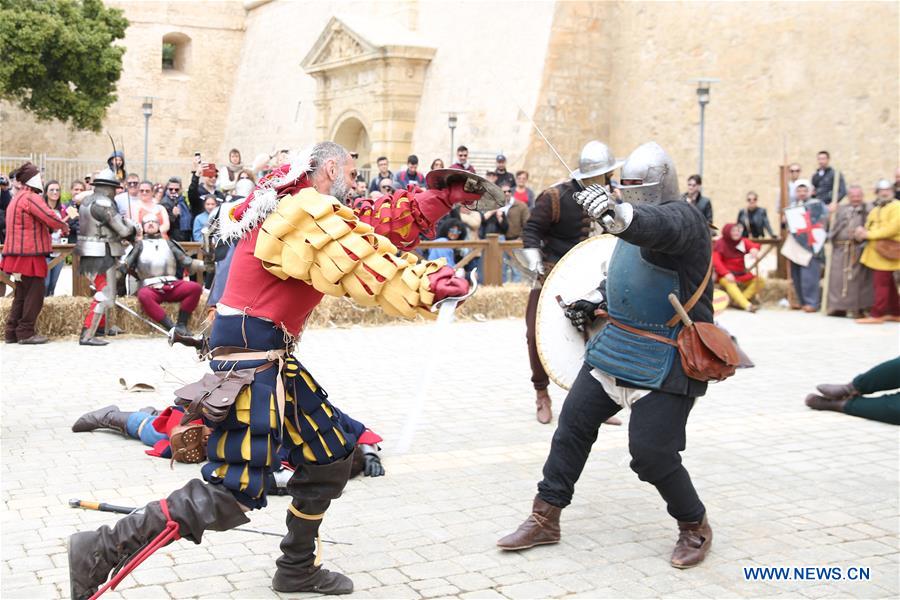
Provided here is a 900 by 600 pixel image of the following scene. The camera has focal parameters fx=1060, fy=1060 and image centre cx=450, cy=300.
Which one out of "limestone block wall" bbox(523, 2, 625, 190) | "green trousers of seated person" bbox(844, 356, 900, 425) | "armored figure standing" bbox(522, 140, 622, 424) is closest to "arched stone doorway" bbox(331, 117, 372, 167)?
"limestone block wall" bbox(523, 2, 625, 190)

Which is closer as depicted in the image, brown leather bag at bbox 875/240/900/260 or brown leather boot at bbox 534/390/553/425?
brown leather boot at bbox 534/390/553/425

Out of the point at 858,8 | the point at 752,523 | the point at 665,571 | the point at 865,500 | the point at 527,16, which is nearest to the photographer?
the point at 665,571

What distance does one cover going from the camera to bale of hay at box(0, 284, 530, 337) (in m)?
9.96

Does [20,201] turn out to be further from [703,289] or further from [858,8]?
[858,8]

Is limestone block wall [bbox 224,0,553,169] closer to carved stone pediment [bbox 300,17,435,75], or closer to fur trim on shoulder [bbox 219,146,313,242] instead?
carved stone pediment [bbox 300,17,435,75]

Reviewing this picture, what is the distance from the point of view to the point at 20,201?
372 inches

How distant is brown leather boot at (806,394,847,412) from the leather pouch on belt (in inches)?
186

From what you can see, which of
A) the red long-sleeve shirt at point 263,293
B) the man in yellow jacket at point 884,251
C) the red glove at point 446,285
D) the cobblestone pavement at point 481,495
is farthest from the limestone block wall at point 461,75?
the red glove at point 446,285

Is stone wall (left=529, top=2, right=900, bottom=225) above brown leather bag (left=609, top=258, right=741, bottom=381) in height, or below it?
above

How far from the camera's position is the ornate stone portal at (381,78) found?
81.6 feet

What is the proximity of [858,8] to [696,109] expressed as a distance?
3773 mm

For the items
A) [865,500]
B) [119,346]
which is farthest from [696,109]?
[865,500]

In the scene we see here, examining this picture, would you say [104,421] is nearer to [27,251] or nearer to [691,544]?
[691,544]

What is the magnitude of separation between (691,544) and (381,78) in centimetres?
2188
